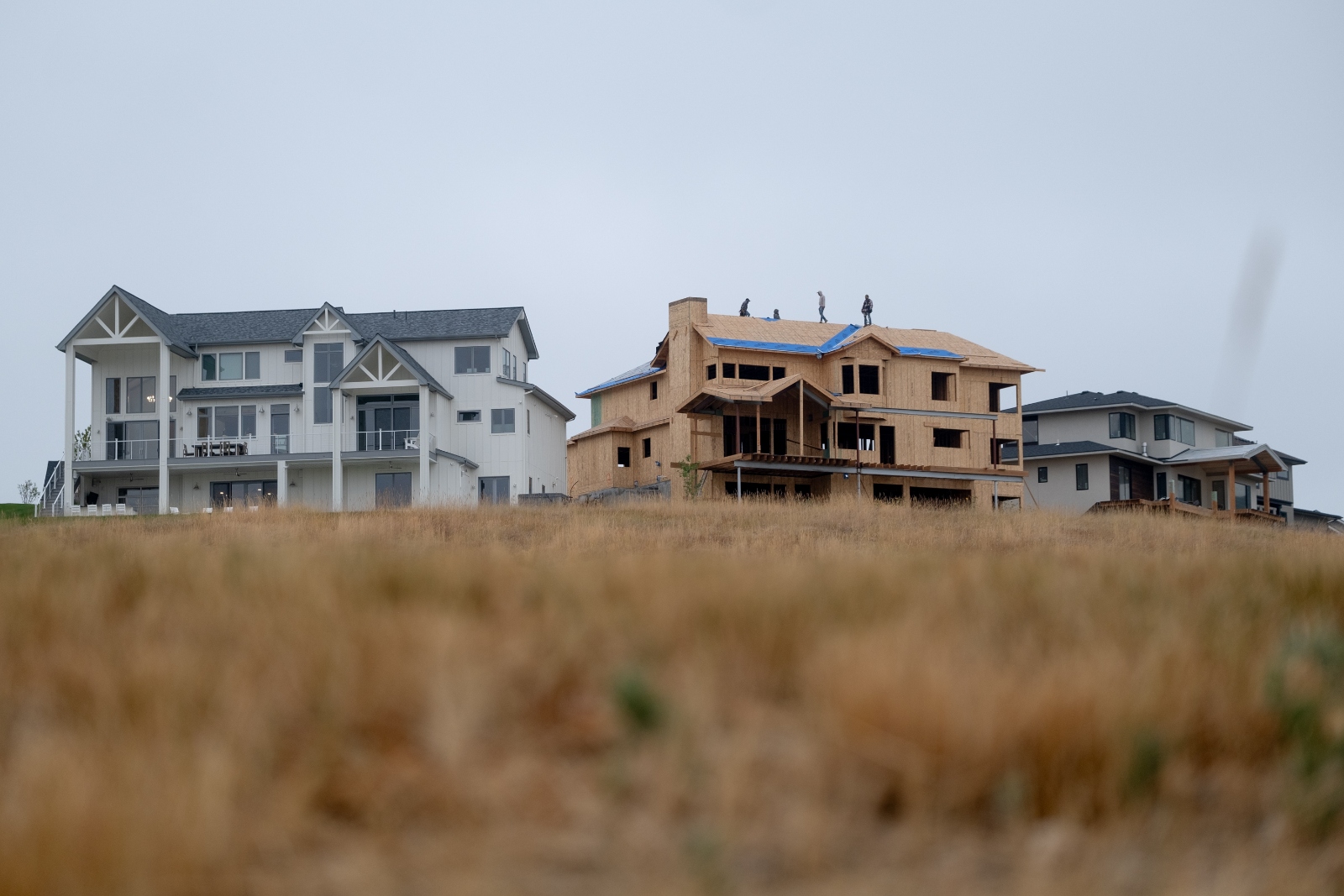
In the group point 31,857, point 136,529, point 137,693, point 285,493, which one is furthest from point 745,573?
point 285,493

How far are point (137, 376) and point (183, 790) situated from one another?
4651 centimetres

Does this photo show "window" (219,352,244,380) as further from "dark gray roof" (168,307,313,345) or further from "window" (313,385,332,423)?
"window" (313,385,332,423)

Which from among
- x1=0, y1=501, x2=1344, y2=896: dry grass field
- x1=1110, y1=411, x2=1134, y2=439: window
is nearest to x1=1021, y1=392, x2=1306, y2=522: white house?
x1=1110, y1=411, x2=1134, y2=439: window

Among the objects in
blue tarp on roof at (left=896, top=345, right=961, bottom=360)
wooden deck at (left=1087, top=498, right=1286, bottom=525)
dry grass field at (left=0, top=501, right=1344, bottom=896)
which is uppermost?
blue tarp on roof at (left=896, top=345, right=961, bottom=360)

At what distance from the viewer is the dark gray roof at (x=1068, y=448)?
184ft

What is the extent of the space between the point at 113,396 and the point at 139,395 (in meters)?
1.11

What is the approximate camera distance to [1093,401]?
5847 centimetres

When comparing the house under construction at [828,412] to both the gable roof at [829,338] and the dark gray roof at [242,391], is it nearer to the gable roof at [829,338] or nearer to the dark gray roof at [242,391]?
the gable roof at [829,338]

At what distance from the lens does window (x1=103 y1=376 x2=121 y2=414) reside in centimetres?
4559

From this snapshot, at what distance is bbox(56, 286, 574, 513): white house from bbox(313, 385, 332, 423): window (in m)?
0.07

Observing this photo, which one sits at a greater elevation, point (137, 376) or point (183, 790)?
point (137, 376)

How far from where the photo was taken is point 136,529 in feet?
63.8

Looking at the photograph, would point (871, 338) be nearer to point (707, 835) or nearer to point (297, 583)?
point (297, 583)

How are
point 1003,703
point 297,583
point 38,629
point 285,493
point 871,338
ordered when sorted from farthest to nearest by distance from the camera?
point 871,338
point 285,493
point 297,583
point 38,629
point 1003,703
